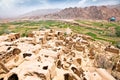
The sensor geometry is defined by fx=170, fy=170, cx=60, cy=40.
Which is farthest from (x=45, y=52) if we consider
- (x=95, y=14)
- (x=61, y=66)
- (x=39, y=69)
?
(x=95, y=14)

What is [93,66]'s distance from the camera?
2694 cm

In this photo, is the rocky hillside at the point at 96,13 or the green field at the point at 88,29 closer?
the green field at the point at 88,29

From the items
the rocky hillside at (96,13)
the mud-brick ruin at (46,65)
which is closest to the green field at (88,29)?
the mud-brick ruin at (46,65)

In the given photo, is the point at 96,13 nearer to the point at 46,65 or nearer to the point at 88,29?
the point at 88,29

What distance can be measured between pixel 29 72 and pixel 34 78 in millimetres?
1007

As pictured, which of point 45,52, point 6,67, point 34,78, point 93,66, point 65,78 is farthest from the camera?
point 93,66

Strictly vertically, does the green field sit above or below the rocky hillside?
below

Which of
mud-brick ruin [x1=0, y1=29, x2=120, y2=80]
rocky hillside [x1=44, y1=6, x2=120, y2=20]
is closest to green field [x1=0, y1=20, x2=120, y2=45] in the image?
mud-brick ruin [x1=0, y1=29, x2=120, y2=80]

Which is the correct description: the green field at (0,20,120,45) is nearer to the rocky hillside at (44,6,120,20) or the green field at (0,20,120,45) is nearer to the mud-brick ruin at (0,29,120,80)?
the mud-brick ruin at (0,29,120,80)

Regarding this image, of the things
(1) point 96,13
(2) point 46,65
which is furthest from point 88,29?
(2) point 46,65

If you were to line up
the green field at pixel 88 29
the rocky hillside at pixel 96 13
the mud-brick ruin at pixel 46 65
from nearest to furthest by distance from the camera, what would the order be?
the mud-brick ruin at pixel 46 65 → the green field at pixel 88 29 → the rocky hillside at pixel 96 13

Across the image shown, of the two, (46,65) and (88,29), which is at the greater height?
(46,65)

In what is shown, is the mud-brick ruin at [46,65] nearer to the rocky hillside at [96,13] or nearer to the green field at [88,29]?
the green field at [88,29]

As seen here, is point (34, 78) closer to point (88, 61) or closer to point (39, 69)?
point (39, 69)
